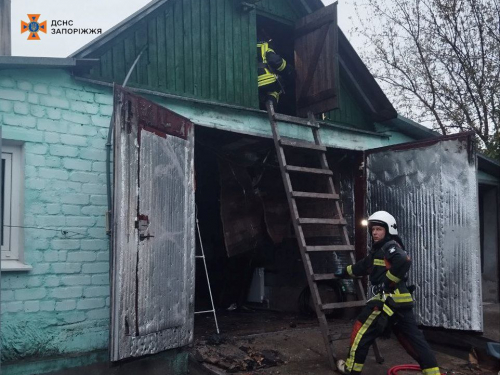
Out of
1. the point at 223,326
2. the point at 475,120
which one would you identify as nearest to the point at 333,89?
the point at 223,326

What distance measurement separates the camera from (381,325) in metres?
5.18

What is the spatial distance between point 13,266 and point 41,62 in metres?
1.93

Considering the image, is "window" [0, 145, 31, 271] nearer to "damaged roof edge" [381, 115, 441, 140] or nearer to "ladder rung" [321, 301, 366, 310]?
"ladder rung" [321, 301, 366, 310]

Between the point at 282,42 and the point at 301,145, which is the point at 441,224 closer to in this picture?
the point at 301,145

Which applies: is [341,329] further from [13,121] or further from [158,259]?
[13,121]

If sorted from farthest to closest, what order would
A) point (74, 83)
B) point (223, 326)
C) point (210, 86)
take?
point (223, 326) → point (210, 86) → point (74, 83)

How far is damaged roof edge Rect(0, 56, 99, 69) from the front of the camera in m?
4.89

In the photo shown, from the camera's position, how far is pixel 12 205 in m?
5.11

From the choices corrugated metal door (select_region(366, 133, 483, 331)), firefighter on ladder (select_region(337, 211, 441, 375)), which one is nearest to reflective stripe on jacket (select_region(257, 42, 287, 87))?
corrugated metal door (select_region(366, 133, 483, 331))

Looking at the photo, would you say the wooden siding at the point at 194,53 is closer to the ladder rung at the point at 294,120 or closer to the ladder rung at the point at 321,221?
the ladder rung at the point at 294,120

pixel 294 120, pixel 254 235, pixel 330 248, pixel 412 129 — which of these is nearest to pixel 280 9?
pixel 294 120

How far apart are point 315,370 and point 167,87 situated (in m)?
3.57

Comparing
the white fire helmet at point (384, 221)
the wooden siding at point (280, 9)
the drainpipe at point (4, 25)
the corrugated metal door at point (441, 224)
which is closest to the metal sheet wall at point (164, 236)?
the white fire helmet at point (384, 221)

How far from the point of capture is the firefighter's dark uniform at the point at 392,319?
5.18 meters
